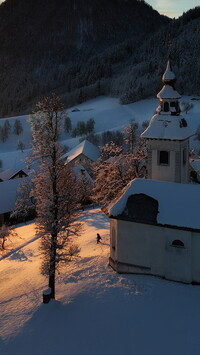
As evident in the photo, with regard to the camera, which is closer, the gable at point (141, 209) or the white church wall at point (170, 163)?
the gable at point (141, 209)

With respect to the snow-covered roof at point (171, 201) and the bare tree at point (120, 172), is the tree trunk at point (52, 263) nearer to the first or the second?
the snow-covered roof at point (171, 201)

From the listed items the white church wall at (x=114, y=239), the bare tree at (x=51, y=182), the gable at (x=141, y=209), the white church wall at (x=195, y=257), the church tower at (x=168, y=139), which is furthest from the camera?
the church tower at (x=168, y=139)

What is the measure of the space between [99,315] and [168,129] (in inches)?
587

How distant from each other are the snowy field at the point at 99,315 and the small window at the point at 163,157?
29.4 ft

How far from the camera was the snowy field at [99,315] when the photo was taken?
22516 millimetres

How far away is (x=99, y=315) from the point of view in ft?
81.1

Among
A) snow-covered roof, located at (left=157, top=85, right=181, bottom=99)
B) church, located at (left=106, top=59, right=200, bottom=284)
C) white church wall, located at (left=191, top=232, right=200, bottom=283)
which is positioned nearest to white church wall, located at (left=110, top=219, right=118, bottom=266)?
church, located at (left=106, top=59, right=200, bottom=284)

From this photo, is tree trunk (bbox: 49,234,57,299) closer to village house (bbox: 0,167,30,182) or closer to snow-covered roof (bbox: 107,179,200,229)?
snow-covered roof (bbox: 107,179,200,229)

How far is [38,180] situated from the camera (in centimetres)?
2559

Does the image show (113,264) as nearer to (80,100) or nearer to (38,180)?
(38,180)

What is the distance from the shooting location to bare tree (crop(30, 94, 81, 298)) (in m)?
24.2

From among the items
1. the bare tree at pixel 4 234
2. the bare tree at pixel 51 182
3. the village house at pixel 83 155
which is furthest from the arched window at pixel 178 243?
the village house at pixel 83 155

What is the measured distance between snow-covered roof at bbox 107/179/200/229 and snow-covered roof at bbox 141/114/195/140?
427 cm

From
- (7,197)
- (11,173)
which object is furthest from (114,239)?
(11,173)
